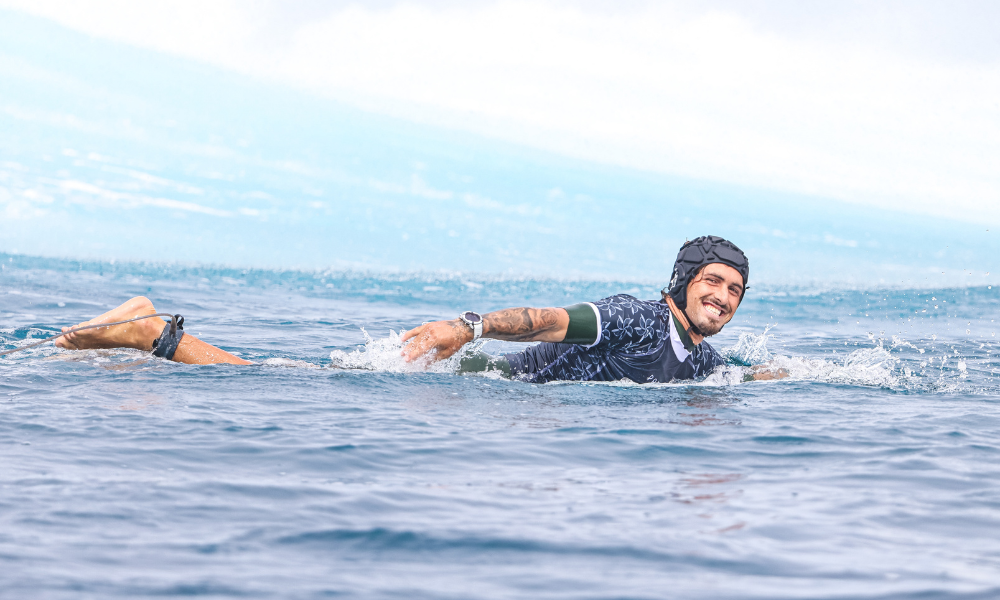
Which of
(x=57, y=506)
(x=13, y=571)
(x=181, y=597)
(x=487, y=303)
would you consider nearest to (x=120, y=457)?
(x=57, y=506)

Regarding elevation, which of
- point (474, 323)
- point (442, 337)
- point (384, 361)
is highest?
point (474, 323)

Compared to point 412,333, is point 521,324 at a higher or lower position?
higher

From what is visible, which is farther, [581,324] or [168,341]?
[168,341]

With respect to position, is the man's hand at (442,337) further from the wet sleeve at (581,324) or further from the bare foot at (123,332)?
the bare foot at (123,332)

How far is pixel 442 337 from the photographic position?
6.52 metres

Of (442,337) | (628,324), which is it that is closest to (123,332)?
(442,337)

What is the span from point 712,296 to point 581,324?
106cm

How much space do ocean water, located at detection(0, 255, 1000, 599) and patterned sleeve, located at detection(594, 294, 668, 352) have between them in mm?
406

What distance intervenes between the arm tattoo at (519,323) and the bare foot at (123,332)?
2.62m

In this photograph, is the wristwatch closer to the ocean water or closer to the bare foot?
the ocean water

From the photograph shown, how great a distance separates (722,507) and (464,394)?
2850 millimetres

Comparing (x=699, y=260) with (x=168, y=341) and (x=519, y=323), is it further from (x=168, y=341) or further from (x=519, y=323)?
(x=168, y=341)

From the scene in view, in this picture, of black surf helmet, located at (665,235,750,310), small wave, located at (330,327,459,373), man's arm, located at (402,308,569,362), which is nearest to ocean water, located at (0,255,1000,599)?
small wave, located at (330,327,459,373)

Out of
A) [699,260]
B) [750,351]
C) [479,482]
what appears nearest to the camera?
[479,482]
